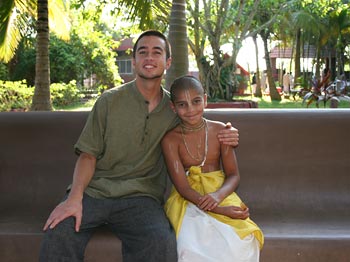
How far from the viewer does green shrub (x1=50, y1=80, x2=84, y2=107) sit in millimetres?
20422

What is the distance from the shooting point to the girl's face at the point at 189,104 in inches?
119

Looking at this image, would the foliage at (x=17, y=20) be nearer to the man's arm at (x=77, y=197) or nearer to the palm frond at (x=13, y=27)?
the palm frond at (x=13, y=27)

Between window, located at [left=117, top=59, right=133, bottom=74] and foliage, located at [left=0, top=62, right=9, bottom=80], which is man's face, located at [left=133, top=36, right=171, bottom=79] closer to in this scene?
foliage, located at [left=0, top=62, right=9, bottom=80]

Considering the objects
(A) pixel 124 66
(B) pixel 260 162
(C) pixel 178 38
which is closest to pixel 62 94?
(C) pixel 178 38

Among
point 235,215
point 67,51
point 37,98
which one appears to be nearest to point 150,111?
point 235,215

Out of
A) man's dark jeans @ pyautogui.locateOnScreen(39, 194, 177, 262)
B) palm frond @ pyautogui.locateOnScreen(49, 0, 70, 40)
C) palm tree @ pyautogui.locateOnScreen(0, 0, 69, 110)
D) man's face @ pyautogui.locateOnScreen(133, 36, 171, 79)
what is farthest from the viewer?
A: palm frond @ pyautogui.locateOnScreen(49, 0, 70, 40)

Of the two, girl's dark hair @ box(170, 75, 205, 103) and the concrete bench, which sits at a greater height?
girl's dark hair @ box(170, 75, 205, 103)

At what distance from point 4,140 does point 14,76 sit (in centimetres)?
2305

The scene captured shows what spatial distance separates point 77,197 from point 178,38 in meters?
4.28

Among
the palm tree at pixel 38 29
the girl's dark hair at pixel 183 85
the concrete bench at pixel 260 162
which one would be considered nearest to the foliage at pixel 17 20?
the palm tree at pixel 38 29

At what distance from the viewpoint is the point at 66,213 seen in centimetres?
269

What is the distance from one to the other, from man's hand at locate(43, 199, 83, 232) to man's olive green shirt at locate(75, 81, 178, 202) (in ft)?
0.77

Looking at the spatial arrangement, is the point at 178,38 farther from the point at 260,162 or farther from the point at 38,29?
the point at 38,29

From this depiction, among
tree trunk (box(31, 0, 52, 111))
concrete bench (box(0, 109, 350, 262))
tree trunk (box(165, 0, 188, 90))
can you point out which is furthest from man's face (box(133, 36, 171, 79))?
tree trunk (box(31, 0, 52, 111))
